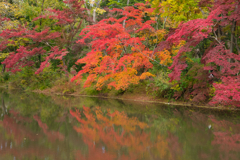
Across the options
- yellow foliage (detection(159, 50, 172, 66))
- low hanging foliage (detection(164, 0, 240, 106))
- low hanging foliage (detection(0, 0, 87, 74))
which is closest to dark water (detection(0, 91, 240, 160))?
low hanging foliage (detection(164, 0, 240, 106))

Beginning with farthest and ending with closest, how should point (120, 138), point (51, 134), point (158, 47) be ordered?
point (158, 47) → point (51, 134) → point (120, 138)

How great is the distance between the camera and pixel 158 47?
11961 millimetres

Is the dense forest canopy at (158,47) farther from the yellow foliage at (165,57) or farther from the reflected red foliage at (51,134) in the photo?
the reflected red foliage at (51,134)

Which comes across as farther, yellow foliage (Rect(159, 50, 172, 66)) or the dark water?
yellow foliage (Rect(159, 50, 172, 66))

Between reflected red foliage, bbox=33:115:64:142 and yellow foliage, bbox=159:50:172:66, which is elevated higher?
yellow foliage, bbox=159:50:172:66

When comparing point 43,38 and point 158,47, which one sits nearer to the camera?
point 158,47

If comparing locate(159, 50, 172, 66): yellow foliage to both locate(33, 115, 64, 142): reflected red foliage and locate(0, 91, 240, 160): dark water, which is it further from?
locate(33, 115, 64, 142): reflected red foliage

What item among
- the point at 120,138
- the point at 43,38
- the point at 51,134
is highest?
the point at 43,38

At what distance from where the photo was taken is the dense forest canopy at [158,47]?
9.41 meters

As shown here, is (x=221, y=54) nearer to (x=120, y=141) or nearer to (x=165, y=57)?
(x=165, y=57)

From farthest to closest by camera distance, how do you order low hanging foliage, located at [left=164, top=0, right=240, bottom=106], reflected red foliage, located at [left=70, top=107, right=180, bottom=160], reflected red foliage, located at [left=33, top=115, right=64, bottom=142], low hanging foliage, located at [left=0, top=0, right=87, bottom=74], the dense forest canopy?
low hanging foliage, located at [left=0, top=0, right=87, bottom=74]
the dense forest canopy
low hanging foliage, located at [left=164, top=0, right=240, bottom=106]
reflected red foliage, located at [left=33, top=115, right=64, bottom=142]
reflected red foliage, located at [left=70, top=107, right=180, bottom=160]

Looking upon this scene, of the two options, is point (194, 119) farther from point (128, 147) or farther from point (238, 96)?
point (128, 147)

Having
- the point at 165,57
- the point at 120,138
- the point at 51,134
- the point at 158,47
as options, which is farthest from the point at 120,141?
the point at 165,57

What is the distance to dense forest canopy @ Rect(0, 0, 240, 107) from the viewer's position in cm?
941
